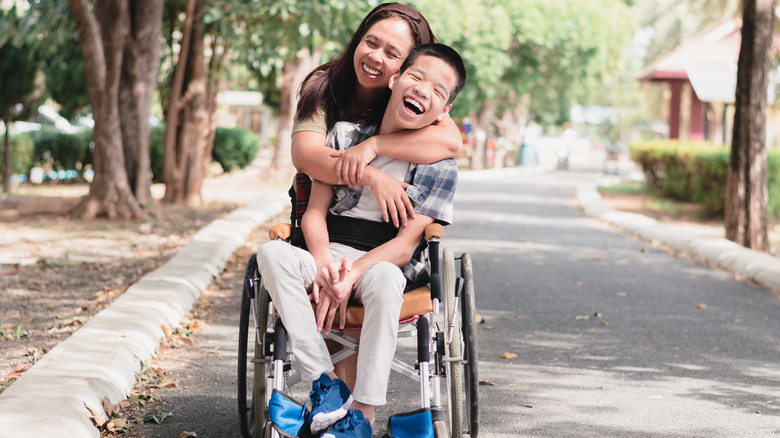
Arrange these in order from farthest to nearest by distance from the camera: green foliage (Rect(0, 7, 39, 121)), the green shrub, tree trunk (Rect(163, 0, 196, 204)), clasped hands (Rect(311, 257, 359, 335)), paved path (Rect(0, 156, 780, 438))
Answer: the green shrub → green foliage (Rect(0, 7, 39, 121)) → tree trunk (Rect(163, 0, 196, 204)) → paved path (Rect(0, 156, 780, 438)) → clasped hands (Rect(311, 257, 359, 335))

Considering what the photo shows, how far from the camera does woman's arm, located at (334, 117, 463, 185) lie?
147 inches

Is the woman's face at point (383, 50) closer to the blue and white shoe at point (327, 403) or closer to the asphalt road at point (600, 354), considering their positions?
the blue and white shoe at point (327, 403)

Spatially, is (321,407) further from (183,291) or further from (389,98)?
(183,291)

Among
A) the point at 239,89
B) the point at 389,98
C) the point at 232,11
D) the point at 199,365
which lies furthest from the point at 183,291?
the point at 239,89

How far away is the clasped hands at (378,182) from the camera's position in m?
3.68

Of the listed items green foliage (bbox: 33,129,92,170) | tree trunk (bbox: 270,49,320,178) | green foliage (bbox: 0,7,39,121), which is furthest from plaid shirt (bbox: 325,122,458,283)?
green foliage (bbox: 33,129,92,170)

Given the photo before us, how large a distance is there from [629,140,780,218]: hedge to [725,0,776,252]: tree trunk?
11.9ft

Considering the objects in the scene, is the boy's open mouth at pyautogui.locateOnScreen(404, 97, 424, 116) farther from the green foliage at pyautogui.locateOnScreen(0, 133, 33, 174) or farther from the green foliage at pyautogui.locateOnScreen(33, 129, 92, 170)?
the green foliage at pyautogui.locateOnScreen(0, 133, 33, 174)

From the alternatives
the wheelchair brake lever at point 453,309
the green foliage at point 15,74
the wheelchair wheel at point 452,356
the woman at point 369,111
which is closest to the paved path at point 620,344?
the wheelchair wheel at point 452,356

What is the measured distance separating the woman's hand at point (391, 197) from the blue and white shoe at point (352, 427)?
0.78 m

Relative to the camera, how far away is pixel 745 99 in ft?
35.9

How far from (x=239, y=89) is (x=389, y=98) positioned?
207 ft

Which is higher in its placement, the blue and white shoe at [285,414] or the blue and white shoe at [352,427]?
the blue and white shoe at [285,414]

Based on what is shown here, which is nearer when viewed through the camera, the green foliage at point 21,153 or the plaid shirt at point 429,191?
the plaid shirt at point 429,191
